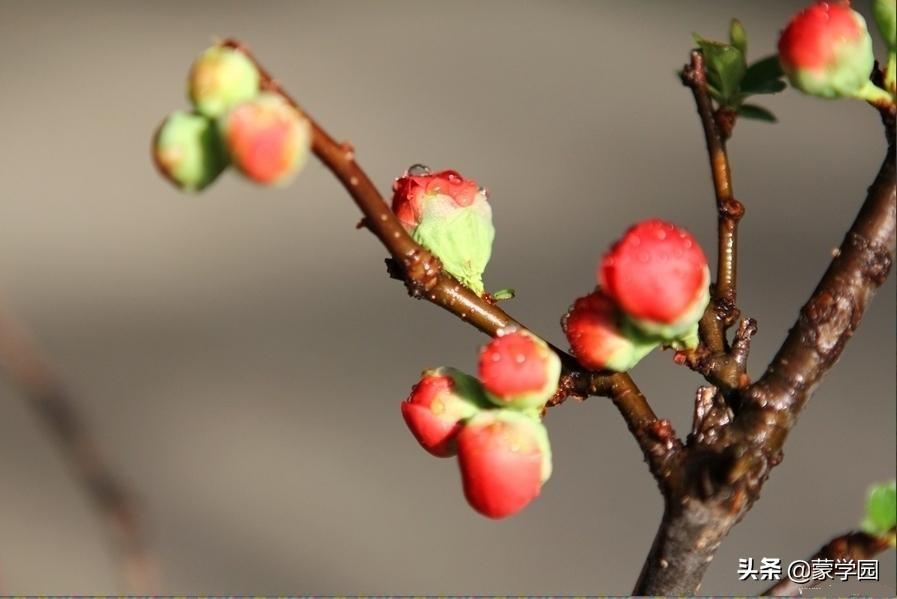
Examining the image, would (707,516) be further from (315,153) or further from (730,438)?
(315,153)

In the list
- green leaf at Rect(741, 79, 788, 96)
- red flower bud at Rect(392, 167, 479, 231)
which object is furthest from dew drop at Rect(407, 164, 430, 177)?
green leaf at Rect(741, 79, 788, 96)

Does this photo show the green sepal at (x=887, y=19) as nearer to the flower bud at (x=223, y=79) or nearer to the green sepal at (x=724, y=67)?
the green sepal at (x=724, y=67)

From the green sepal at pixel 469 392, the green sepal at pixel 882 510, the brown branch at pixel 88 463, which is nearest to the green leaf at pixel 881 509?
the green sepal at pixel 882 510

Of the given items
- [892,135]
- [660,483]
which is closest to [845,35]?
[892,135]

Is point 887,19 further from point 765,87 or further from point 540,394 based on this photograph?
point 540,394

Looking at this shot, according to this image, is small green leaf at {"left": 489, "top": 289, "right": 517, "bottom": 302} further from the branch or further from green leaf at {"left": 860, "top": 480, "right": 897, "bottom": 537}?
green leaf at {"left": 860, "top": 480, "right": 897, "bottom": 537}

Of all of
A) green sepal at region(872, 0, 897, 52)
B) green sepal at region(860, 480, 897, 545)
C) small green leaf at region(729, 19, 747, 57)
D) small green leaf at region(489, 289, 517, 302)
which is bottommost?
green sepal at region(860, 480, 897, 545)
